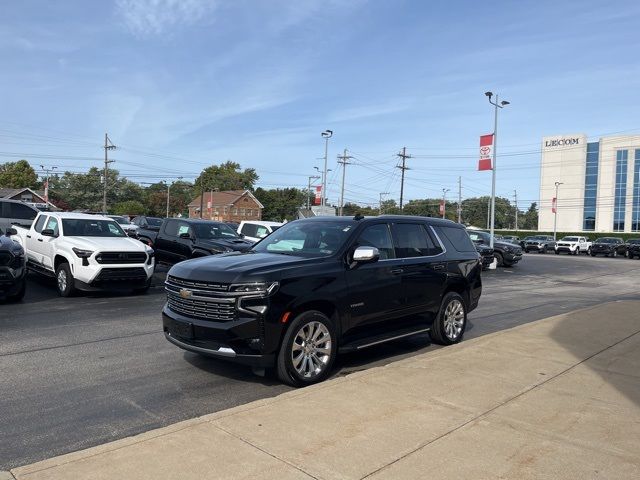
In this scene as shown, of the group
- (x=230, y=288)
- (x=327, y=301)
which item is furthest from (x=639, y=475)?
(x=230, y=288)

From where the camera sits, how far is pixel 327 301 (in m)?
5.72

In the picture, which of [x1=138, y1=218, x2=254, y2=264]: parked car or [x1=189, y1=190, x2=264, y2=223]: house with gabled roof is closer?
[x1=138, y1=218, x2=254, y2=264]: parked car

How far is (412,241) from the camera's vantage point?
7.31 m

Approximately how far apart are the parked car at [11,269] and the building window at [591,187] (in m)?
84.7

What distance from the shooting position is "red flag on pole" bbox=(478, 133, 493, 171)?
31.6 meters

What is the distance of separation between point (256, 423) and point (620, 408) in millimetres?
3362

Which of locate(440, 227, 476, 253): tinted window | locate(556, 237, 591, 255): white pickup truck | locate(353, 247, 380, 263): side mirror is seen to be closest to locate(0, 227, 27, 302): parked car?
locate(353, 247, 380, 263): side mirror

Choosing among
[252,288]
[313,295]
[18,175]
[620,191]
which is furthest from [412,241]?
[18,175]

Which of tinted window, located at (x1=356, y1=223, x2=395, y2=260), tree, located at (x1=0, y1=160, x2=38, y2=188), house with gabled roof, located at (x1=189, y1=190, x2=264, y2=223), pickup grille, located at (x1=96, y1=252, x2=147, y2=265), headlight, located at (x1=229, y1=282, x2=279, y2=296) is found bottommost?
pickup grille, located at (x1=96, y1=252, x2=147, y2=265)

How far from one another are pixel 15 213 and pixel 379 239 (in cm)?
1527

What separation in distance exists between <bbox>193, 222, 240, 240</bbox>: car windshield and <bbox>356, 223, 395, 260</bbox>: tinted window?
8.91 metres

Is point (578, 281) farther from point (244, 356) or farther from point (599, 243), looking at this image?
point (599, 243)

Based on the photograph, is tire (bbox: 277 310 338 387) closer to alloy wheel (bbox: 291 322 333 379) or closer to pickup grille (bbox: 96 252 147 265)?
alloy wheel (bbox: 291 322 333 379)

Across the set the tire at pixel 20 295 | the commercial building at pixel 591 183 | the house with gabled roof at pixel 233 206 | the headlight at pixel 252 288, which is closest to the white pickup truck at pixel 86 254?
the tire at pixel 20 295
